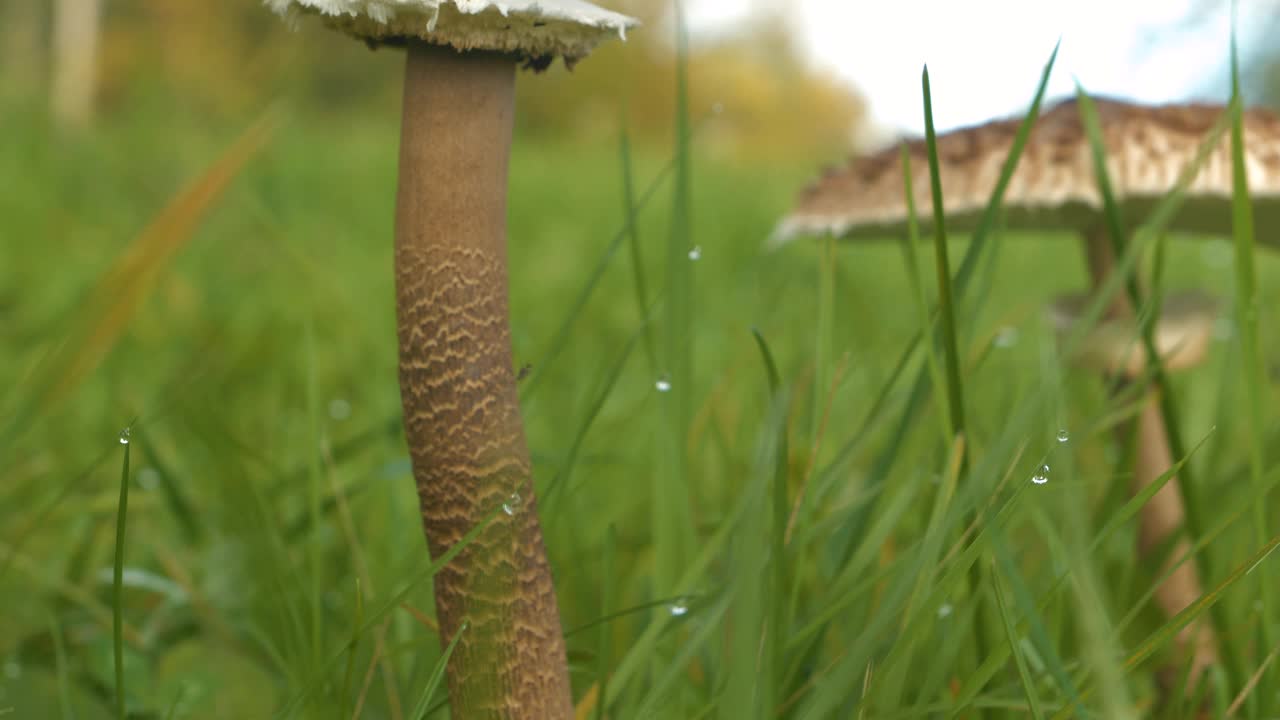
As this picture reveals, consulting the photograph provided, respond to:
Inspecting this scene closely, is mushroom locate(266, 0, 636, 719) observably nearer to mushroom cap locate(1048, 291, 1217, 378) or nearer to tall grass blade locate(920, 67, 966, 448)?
tall grass blade locate(920, 67, 966, 448)

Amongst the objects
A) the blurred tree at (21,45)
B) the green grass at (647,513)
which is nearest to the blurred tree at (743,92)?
the blurred tree at (21,45)

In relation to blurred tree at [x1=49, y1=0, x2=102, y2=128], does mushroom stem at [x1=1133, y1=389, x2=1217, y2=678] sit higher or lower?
lower

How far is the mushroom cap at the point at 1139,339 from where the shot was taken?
185 cm

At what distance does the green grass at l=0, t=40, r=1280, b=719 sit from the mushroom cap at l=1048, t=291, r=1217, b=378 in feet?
0.38

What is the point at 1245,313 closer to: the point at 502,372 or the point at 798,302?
the point at 502,372

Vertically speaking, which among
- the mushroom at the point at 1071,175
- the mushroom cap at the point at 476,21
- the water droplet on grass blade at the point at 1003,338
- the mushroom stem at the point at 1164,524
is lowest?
the mushroom stem at the point at 1164,524

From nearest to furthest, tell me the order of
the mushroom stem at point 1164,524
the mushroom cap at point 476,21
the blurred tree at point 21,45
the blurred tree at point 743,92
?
the mushroom cap at point 476,21
the mushroom stem at point 1164,524
the blurred tree at point 21,45
the blurred tree at point 743,92

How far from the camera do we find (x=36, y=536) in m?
1.89

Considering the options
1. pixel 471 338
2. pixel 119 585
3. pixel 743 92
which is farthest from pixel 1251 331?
pixel 743 92

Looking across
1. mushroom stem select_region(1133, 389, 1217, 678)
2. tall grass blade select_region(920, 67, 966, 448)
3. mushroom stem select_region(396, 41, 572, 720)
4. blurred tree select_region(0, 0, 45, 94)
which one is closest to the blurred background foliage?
blurred tree select_region(0, 0, 45, 94)

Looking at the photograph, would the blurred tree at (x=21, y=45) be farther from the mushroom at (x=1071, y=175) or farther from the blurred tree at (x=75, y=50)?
the mushroom at (x=1071, y=175)

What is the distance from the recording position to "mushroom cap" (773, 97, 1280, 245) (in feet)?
4.73

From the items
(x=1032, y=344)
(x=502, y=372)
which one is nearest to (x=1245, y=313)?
(x=502, y=372)

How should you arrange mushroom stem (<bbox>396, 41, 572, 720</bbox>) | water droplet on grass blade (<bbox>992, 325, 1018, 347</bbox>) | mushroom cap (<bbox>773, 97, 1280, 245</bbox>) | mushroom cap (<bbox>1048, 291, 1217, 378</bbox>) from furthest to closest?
1. mushroom cap (<bbox>1048, 291, 1217, 378</bbox>)
2. mushroom cap (<bbox>773, 97, 1280, 245</bbox>)
3. water droplet on grass blade (<bbox>992, 325, 1018, 347</bbox>)
4. mushroom stem (<bbox>396, 41, 572, 720</bbox>)
